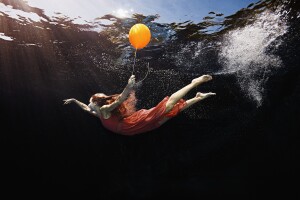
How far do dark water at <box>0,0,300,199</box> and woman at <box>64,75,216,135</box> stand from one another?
3641mm

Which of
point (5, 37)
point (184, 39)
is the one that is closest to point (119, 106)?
point (184, 39)

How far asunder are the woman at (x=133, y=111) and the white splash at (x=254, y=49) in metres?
4.25

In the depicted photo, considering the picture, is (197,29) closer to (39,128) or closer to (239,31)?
(239,31)

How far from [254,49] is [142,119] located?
5.97 m

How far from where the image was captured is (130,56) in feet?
34.9

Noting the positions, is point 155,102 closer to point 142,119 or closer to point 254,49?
point 254,49

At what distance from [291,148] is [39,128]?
18316 millimetres

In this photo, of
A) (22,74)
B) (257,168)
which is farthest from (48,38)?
(257,168)

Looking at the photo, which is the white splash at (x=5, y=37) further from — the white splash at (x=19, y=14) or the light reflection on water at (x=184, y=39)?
the white splash at (x=19, y=14)

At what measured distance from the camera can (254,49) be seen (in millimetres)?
8531

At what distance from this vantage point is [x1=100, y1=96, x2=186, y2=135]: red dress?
4.88 m

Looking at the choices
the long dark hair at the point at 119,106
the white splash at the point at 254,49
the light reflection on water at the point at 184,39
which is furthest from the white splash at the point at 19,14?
the white splash at the point at 254,49

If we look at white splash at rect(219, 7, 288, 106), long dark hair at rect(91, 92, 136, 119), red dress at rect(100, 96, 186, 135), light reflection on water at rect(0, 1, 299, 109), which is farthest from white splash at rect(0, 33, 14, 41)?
white splash at rect(219, 7, 288, 106)

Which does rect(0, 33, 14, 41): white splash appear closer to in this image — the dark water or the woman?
the dark water
